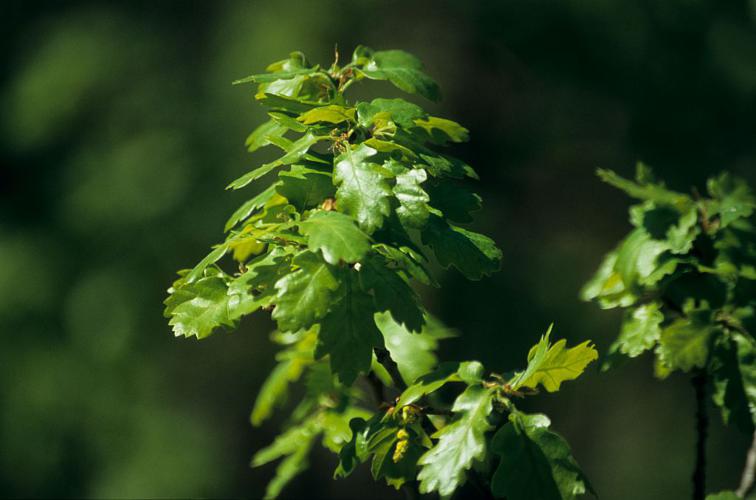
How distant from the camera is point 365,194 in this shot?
112cm

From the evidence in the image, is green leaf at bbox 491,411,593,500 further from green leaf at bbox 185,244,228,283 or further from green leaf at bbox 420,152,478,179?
green leaf at bbox 185,244,228,283

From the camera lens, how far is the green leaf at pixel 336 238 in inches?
41.2

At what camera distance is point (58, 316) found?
5414 mm

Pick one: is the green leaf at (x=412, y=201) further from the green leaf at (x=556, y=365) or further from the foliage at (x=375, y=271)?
the green leaf at (x=556, y=365)

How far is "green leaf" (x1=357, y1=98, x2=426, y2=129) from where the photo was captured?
1.23 meters

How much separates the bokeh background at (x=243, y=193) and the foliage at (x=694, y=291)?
3.20 meters

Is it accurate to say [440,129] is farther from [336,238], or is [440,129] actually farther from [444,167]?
[336,238]

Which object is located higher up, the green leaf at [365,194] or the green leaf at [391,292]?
the green leaf at [365,194]

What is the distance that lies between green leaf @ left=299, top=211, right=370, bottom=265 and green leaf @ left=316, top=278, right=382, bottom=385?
65mm

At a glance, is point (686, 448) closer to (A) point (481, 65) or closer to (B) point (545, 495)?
(A) point (481, 65)

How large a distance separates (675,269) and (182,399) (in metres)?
4.56

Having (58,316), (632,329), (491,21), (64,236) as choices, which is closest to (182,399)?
(58,316)

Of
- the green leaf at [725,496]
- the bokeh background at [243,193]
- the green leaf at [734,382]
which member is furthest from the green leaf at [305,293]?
the bokeh background at [243,193]

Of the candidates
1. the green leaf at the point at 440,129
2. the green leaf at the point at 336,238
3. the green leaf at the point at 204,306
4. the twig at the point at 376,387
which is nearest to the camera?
the green leaf at the point at 336,238
